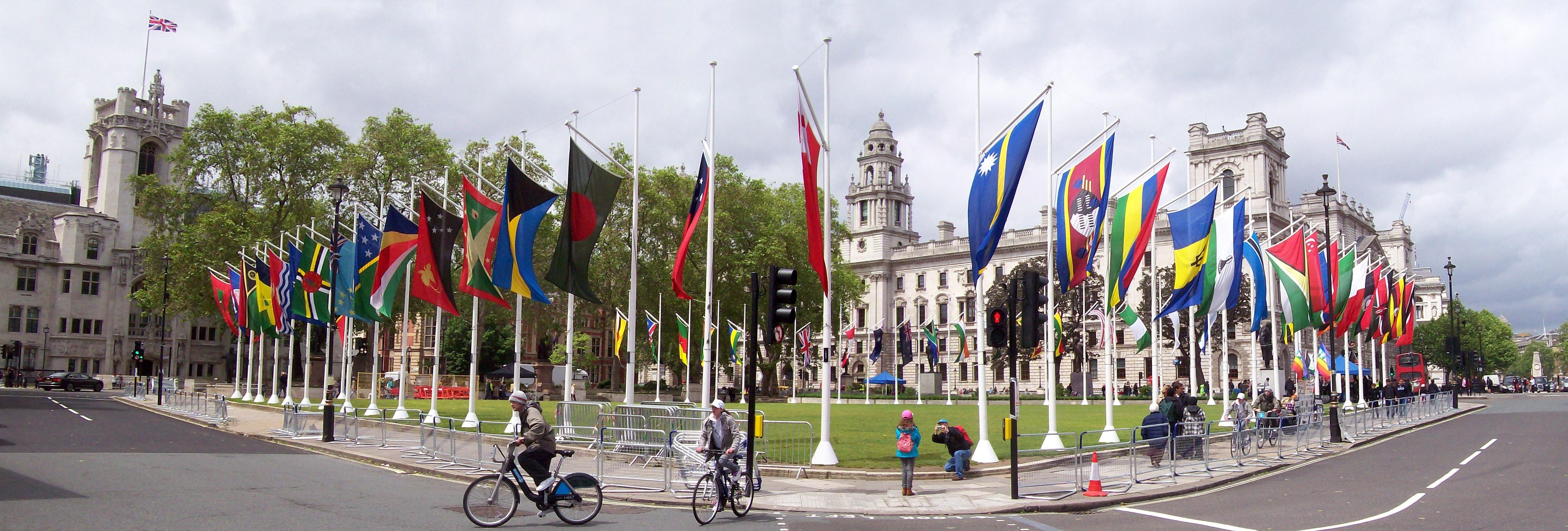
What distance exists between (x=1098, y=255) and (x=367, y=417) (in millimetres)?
66241

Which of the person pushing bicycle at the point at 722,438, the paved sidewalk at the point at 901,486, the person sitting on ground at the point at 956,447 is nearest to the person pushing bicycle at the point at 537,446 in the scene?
the person pushing bicycle at the point at 722,438

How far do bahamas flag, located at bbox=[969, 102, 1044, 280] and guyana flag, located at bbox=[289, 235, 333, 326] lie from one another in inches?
842

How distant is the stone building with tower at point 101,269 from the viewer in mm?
81188

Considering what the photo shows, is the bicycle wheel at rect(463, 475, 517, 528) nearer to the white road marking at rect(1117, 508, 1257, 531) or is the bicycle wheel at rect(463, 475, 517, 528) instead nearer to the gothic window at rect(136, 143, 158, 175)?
the white road marking at rect(1117, 508, 1257, 531)

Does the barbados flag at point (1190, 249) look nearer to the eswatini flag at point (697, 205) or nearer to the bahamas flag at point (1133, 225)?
the bahamas flag at point (1133, 225)

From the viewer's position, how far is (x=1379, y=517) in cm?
1334

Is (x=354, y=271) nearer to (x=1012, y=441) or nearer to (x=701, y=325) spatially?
(x=1012, y=441)

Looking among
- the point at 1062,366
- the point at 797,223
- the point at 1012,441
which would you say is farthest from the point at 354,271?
the point at 1062,366

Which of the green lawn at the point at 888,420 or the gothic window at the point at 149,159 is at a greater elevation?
the gothic window at the point at 149,159

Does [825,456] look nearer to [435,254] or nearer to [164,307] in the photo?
[435,254]

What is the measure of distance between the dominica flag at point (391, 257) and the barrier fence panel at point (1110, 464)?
773 inches

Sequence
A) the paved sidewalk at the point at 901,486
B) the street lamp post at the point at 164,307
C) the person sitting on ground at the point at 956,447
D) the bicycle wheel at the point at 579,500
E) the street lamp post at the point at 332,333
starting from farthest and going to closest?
the street lamp post at the point at 164,307, the street lamp post at the point at 332,333, the person sitting on ground at the point at 956,447, the paved sidewalk at the point at 901,486, the bicycle wheel at the point at 579,500

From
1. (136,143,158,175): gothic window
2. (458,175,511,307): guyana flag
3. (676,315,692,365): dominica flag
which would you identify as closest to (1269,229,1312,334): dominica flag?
(458,175,511,307): guyana flag

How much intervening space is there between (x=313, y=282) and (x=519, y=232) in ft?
48.7
